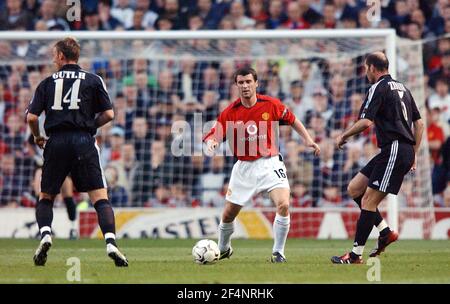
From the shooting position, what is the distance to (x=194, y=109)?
1858cm

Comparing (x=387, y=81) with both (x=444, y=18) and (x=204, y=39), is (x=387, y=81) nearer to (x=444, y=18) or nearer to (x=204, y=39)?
(x=204, y=39)

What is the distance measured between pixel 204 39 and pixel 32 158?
12.0 ft

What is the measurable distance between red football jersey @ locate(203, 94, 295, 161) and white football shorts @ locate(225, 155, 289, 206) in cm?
8

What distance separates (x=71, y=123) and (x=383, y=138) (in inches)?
124

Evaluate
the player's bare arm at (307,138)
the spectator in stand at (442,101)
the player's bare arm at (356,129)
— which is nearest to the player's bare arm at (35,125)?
the player's bare arm at (307,138)

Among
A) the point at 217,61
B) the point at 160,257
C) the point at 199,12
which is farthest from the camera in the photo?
the point at 199,12

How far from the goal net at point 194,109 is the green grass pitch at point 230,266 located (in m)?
3.43

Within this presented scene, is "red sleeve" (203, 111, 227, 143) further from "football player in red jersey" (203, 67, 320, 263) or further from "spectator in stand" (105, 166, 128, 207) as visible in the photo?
"spectator in stand" (105, 166, 128, 207)

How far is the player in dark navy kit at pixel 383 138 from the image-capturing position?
1077 centimetres

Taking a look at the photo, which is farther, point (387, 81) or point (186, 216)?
point (186, 216)

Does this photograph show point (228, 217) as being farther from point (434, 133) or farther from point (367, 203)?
point (434, 133)

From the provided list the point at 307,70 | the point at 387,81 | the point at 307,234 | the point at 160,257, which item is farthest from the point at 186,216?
the point at 387,81

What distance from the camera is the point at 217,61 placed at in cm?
1877

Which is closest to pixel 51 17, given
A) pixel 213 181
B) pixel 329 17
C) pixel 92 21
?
pixel 92 21
